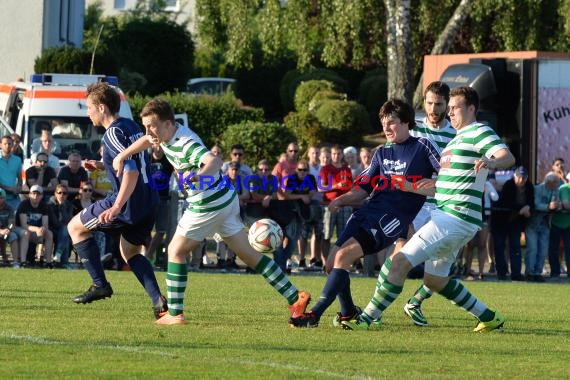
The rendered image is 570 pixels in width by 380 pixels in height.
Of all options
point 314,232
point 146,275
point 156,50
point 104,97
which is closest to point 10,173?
point 314,232

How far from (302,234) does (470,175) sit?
34.6 feet

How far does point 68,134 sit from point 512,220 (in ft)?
26.7

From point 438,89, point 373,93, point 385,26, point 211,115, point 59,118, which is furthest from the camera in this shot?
point 373,93

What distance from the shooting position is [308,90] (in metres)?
41.8

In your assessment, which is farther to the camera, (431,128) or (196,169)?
(431,128)

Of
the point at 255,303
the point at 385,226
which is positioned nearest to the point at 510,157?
the point at 385,226

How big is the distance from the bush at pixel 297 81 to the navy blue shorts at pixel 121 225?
107 feet

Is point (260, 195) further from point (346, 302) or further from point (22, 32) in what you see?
point (22, 32)

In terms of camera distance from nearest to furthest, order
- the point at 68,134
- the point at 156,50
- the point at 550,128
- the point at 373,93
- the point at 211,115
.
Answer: the point at 68,134 → the point at 550,128 → the point at 211,115 → the point at 373,93 → the point at 156,50

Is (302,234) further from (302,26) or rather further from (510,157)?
(302,26)

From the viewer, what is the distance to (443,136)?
1139 centimetres

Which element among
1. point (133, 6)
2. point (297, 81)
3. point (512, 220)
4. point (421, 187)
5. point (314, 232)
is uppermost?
point (133, 6)

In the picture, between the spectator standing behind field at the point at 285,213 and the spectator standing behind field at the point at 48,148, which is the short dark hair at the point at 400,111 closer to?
the spectator standing behind field at the point at 285,213

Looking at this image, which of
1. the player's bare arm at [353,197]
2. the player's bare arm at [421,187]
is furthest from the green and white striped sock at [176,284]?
the player's bare arm at [421,187]
